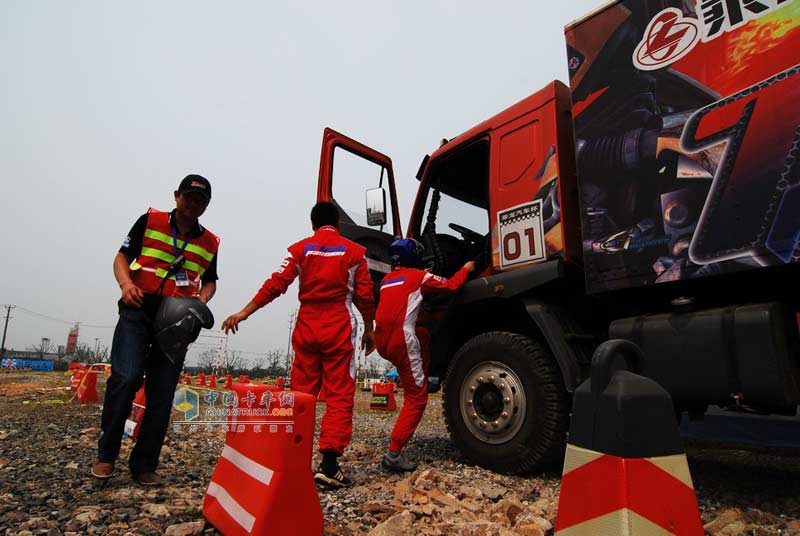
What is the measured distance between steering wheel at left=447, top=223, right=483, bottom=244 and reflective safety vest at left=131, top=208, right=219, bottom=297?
7.89 feet

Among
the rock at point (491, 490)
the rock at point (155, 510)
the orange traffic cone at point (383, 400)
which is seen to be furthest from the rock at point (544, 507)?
the orange traffic cone at point (383, 400)

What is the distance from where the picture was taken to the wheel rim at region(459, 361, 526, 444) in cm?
330

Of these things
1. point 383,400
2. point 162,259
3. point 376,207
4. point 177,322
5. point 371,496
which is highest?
point 376,207

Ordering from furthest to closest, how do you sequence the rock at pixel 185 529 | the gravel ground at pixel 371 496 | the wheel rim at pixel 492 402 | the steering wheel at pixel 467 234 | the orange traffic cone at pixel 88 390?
the orange traffic cone at pixel 88 390 → the steering wheel at pixel 467 234 → the wheel rim at pixel 492 402 → the gravel ground at pixel 371 496 → the rock at pixel 185 529

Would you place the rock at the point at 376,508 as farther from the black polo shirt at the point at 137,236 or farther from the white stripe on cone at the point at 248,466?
the black polo shirt at the point at 137,236

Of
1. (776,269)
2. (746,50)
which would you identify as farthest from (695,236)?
(746,50)

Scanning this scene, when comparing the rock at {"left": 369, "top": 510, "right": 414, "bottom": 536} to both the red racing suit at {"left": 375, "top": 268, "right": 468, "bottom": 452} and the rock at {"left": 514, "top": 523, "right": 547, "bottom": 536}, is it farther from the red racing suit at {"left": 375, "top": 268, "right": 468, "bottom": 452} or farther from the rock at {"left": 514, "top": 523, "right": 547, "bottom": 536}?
the red racing suit at {"left": 375, "top": 268, "right": 468, "bottom": 452}

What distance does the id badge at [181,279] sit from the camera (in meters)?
2.89

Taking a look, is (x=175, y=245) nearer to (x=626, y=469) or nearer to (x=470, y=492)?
(x=470, y=492)

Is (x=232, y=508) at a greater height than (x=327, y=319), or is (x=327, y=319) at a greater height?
(x=327, y=319)

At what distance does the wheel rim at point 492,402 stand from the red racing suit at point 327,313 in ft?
3.29

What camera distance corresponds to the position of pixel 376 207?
15.4 ft

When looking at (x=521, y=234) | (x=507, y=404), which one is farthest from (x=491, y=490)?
(x=521, y=234)

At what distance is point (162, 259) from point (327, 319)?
1077mm
